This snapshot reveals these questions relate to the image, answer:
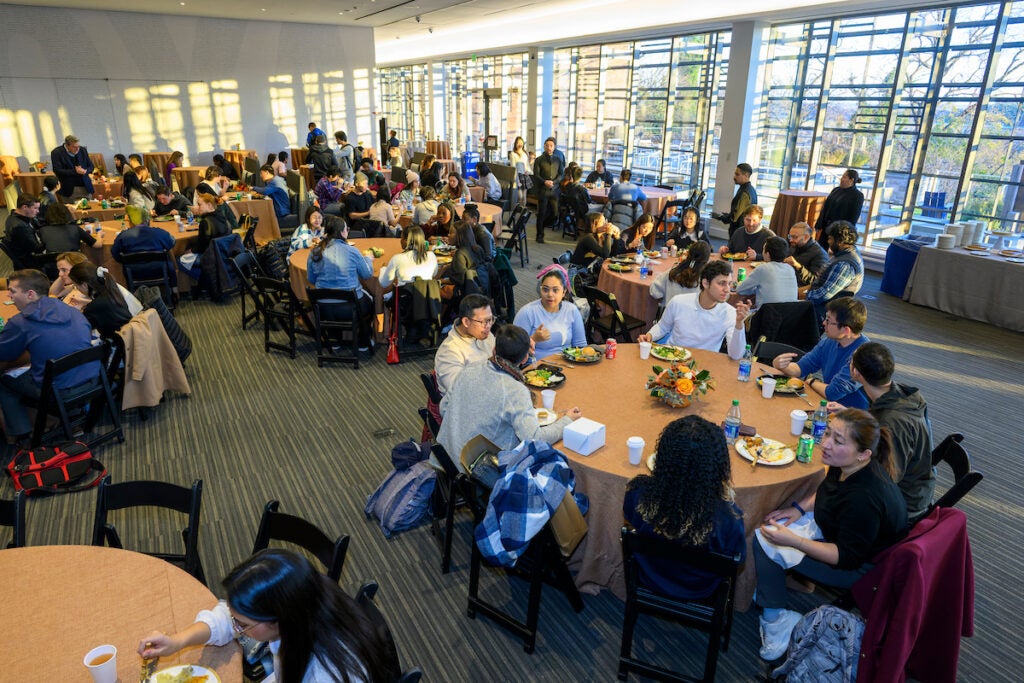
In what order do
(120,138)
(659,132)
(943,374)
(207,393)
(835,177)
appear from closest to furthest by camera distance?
(207,393)
(943,374)
(835,177)
(659,132)
(120,138)

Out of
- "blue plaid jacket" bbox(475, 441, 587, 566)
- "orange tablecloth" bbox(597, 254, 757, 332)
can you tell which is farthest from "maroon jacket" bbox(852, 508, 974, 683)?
"orange tablecloth" bbox(597, 254, 757, 332)

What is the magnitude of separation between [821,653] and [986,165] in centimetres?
991

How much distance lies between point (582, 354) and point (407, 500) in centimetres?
156

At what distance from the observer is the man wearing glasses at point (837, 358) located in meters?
3.82

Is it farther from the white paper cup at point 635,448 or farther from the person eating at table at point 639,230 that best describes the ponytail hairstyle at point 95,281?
the person eating at table at point 639,230

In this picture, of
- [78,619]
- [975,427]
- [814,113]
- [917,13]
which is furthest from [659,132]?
[78,619]

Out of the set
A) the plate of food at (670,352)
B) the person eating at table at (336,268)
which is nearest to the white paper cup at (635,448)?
the plate of food at (670,352)

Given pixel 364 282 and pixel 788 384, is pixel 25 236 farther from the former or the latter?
pixel 788 384

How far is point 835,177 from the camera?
11.6 metres

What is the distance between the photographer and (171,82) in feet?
55.0

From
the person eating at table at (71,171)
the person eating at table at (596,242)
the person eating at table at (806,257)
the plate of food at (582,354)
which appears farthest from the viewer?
the person eating at table at (71,171)

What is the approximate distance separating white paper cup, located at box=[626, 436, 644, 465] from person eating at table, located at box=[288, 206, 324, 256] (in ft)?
19.4

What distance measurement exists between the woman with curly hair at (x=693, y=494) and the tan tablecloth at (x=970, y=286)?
24.6ft

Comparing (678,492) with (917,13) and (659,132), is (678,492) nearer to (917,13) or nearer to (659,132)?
(917,13)
